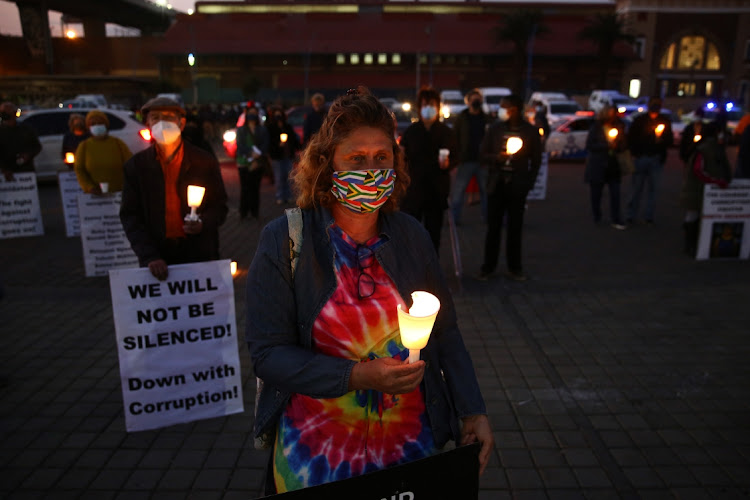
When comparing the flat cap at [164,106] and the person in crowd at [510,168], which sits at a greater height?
the flat cap at [164,106]

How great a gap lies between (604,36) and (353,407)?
5528 cm

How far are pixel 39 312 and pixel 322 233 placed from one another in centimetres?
533

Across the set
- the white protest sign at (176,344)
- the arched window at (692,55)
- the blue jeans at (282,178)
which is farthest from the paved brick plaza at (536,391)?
the arched window at (692,55)

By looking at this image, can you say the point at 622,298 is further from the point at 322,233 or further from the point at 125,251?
the point at 125,251

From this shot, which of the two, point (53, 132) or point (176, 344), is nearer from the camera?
point (176, 344)

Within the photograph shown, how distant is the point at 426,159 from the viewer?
636cm

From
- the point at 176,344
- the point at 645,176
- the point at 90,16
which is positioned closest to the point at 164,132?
the point at 176,344

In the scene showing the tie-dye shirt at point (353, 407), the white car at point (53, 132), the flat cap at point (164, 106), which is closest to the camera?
the tie-dye shirt at point (353, 407)

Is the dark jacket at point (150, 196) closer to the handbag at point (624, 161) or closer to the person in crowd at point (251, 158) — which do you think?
the person in crowd at point (251, 158)

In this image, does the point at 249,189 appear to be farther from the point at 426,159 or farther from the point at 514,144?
the point at 514,144

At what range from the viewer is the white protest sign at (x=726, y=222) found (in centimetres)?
735

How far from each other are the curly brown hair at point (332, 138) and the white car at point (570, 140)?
1870cm

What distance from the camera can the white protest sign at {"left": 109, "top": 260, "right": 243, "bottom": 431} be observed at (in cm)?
368

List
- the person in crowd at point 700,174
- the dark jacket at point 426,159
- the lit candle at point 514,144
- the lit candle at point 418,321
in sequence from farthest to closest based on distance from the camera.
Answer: the person in crowd at point 700,174 → the dark jacket at point 426,159 → the lit candle at point 514,144 → the lit candle at point 418,321
